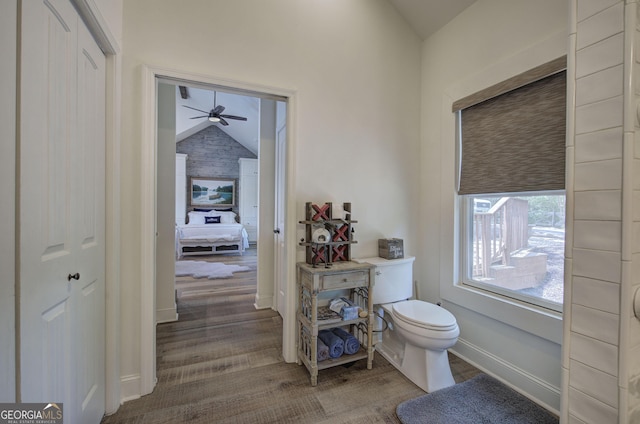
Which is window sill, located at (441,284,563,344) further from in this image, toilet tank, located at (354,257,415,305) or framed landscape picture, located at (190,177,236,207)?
framed landscape picture, located at (190,177,236,207)

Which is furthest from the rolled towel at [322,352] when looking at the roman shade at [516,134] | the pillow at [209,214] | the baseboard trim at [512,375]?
the pillow at [209,214]

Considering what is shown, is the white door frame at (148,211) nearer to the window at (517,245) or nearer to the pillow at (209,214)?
the window at (517,245)

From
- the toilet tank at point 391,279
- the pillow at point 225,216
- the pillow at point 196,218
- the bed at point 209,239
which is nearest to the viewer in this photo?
the toilet tank at point 391,279

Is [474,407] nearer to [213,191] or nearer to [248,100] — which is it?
[248,100]

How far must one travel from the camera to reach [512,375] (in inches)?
73.7

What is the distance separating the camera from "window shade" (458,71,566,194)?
5.40 feet

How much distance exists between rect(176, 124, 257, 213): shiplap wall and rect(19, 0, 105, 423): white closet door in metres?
6.71

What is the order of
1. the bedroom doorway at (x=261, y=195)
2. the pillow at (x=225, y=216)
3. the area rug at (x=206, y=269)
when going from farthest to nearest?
the pillow at (x=225, y=216) < the area rug at (x=206, y=269) < the bedroom doorway at (x=261, y=195)

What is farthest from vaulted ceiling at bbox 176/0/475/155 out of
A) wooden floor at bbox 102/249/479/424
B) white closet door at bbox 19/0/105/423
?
wooden floor at bbox 102/249/479/424

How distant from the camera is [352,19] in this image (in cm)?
233

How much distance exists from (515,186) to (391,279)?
43.4 inches

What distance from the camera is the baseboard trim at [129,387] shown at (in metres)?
1.72

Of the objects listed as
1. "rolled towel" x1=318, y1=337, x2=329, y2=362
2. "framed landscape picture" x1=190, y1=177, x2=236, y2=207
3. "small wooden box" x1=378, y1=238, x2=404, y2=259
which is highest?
"framed landscape picture" x1=190, y1=177, x2=236, y2=207

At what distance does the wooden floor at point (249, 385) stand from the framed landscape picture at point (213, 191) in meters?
5.56
